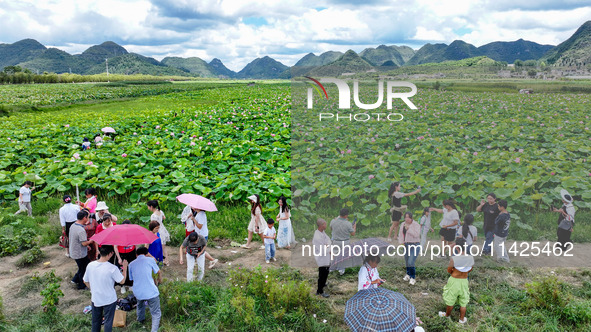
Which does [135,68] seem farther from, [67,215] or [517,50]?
[67,215]

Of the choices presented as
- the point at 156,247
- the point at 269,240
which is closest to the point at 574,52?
the point at 269,240

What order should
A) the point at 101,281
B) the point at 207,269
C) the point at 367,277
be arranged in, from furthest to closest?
the point at 207,269 → the point at 367,277 → the point at 101,281

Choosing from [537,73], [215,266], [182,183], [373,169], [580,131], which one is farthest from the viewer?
[537,73]

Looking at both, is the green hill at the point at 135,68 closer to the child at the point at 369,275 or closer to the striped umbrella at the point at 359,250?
the striped umbrella at the point at 359,250

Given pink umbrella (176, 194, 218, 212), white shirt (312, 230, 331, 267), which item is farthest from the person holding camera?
white shirt (312, 230, 331, 267)

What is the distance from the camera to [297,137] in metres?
14.4

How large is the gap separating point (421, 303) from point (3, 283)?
7.17m

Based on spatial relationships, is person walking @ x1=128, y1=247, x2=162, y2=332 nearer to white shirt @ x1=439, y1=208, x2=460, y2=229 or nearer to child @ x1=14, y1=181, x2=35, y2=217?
white shirt @ x1=439, y1=208, x2=460, y2=229

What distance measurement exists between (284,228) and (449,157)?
517cm

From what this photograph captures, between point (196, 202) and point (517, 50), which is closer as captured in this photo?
point (196, 202)

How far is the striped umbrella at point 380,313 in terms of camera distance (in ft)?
12.9

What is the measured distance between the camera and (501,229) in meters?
6.22

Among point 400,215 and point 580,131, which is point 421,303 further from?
point 580,131

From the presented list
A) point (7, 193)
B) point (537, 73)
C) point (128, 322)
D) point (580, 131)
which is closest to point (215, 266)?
point (128, 322)
